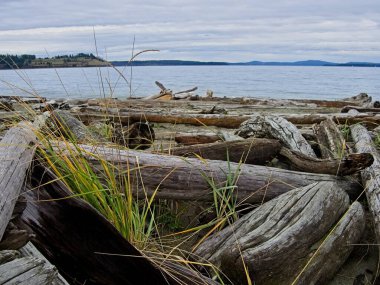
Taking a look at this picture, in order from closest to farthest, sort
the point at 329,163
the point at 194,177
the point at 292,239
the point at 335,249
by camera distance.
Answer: the point at 292,239, the point at 335,249, the point at 194,177, the point at 329,163

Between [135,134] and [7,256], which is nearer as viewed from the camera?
[7,256]

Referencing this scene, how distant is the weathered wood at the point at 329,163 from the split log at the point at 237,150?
0.56ft

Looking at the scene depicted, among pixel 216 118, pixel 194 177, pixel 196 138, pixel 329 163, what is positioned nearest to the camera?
pixel 194 177

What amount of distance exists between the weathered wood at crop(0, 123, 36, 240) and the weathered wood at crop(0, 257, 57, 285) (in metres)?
0.30

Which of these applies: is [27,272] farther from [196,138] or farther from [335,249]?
[196,138]

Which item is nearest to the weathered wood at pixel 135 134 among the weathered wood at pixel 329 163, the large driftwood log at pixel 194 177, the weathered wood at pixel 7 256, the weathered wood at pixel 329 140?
the large driftwood log at pixel 194 177

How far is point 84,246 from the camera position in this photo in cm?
248

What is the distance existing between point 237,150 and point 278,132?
67cm

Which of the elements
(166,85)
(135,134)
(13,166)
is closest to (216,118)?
(135,134)

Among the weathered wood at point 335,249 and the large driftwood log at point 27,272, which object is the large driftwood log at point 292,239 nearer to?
the weathered wood at point 335,249

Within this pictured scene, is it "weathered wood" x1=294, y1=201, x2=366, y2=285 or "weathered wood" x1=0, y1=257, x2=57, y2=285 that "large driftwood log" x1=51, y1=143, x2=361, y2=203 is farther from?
"weathered wood" x1=0, y1=257, x2=57, y2=285

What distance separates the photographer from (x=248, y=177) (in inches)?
149

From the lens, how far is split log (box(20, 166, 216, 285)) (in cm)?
248

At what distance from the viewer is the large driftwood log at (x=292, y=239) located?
2867mm
